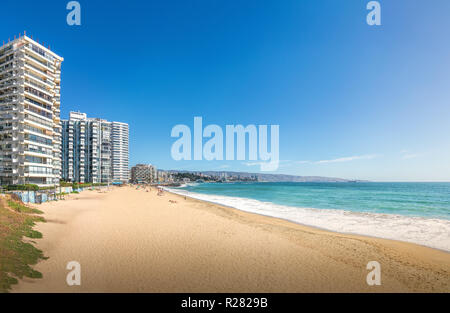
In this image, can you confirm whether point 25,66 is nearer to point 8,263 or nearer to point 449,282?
point 8,263

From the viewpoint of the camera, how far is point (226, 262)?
818 centimetres

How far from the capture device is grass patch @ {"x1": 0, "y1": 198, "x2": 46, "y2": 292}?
5.57 meters

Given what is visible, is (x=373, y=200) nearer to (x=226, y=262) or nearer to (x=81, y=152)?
(x=226, y=262)

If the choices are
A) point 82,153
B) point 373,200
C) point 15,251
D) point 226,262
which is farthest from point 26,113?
point 373,200

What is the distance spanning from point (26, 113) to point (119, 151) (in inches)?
3634

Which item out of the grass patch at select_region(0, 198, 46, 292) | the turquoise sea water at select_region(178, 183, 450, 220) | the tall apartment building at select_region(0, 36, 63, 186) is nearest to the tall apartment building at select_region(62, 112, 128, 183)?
the tall apartment building at select_region(0, 36, 63, 186)

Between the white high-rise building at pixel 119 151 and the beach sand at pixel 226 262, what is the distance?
12454 centimetres

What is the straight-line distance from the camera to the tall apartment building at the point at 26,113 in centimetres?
3747

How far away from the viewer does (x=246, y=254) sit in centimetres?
909

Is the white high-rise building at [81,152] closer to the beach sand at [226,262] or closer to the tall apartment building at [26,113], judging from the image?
the tall apartment building at [26,113]

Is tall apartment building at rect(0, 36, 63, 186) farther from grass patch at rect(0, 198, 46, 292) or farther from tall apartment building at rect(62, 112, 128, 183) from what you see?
tall apartment building at rect(62, 112, 128, 183)
